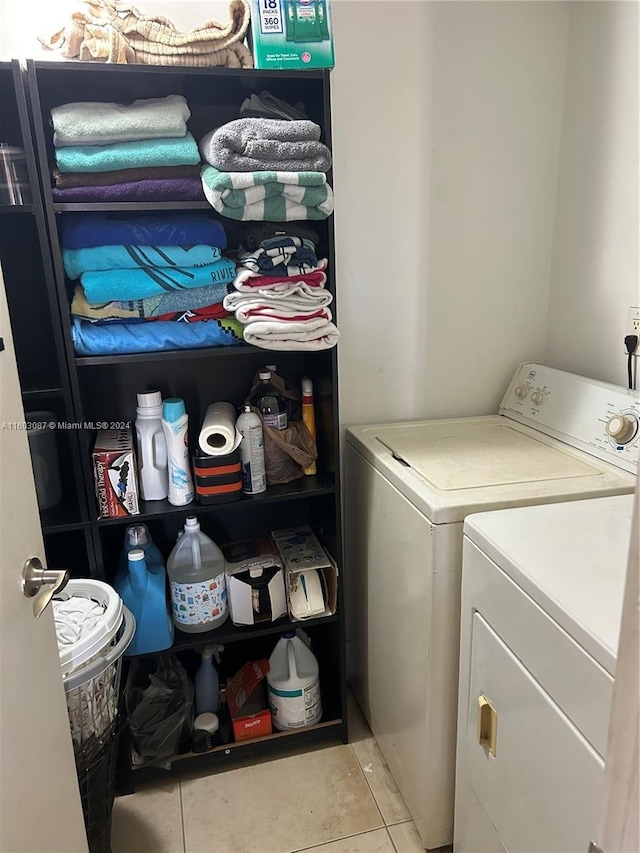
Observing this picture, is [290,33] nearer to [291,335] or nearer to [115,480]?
[291,335]

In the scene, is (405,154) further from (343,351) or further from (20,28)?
(20,28)

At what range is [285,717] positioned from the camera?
1.75 meters

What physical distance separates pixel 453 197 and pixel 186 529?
1.21m

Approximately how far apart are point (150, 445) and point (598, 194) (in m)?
1.35

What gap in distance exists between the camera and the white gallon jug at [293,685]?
68.1 inches

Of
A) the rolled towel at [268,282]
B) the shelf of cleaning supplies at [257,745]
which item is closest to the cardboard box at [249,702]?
the shelf of cleaning supplies at [257,745]

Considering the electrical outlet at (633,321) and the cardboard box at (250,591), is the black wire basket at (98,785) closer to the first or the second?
the cardboard box at (250,591)

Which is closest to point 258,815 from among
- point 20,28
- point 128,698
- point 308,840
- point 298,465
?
point 308,840

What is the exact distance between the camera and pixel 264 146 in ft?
4.24

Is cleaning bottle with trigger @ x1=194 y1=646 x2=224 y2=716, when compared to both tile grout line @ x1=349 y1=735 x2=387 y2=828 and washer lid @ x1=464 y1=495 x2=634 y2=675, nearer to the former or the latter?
tile grout line @ x1=349 y1=735 x2=387 y2=828

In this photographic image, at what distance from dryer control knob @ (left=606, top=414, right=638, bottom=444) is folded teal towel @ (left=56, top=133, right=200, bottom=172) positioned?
3.66ft

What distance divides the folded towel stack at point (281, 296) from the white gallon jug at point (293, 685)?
872 millimetres

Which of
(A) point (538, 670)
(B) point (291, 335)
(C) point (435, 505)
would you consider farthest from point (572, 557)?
(B) point (291, 335)

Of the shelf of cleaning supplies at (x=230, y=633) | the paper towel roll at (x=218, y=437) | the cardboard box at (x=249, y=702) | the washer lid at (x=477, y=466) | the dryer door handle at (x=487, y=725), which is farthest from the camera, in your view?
the cardboard box at (x=249, y=702)
